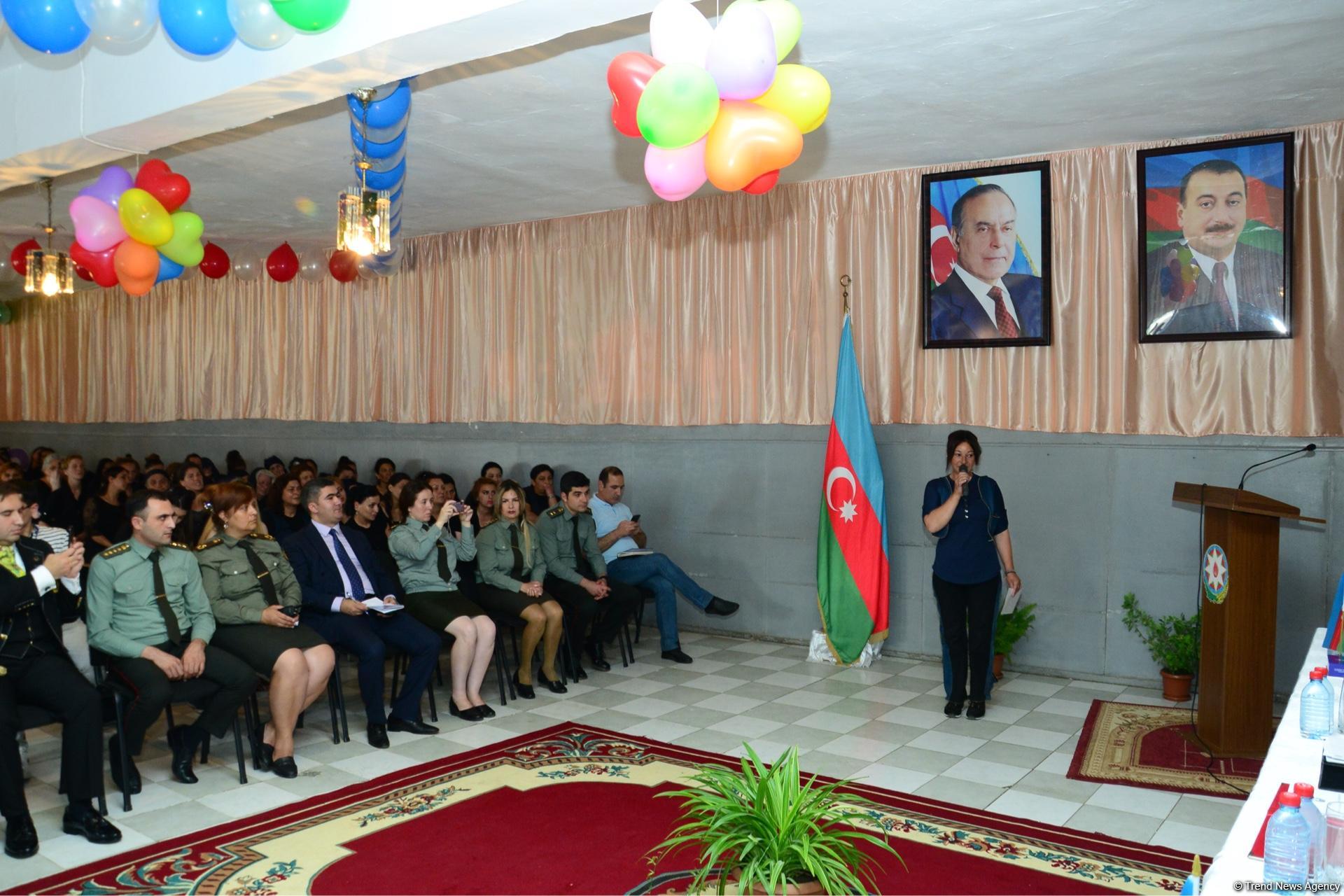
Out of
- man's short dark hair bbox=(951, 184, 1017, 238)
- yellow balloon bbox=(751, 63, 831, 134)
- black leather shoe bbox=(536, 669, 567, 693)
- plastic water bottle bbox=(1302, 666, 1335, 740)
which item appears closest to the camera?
plastic water bottle bbox=(1302, 666, 1335, 740)

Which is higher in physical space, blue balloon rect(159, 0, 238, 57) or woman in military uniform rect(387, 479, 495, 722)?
blue balloon rect(159, 0, 238, 57)

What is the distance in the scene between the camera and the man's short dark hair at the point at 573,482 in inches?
264

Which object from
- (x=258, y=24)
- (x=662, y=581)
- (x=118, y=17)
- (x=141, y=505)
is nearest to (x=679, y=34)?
(x=258, y=24)

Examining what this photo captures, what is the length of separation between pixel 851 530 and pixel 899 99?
109 inches

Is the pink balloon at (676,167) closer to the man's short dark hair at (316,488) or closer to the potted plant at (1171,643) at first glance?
the man's short dark hair at (316,488)

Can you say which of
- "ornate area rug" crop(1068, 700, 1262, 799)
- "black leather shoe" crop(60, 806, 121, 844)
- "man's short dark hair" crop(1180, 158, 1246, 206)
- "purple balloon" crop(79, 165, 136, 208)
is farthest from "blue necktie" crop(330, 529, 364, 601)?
"man's short dark hair" crop(1180, 158, 1246, 206)

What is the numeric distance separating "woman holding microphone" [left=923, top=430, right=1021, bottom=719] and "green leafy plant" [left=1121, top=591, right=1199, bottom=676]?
41.9 inches

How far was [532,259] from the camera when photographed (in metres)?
8.72

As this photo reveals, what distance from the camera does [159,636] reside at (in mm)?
4469

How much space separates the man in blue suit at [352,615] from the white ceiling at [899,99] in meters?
2.14

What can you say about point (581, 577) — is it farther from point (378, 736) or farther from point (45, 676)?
point (45, 676)

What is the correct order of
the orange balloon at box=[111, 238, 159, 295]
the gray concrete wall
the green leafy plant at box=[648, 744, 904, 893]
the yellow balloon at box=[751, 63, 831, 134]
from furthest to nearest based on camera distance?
the gray concrete wall, the orange balloon at box=[111, 238, 159, 295], the yellow balloon at box=[751, 63, 831, 134], the green leafy plant at box=[648, 744, 904, 893]

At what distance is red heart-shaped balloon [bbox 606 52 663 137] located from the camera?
11.1 ft

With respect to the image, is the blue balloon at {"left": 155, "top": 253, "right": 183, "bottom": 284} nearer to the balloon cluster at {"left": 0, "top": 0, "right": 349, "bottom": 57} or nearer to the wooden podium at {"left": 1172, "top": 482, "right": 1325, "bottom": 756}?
the balloon cluster at {"left": 0, "top": 0, "right": 349, "bottom": 57}
